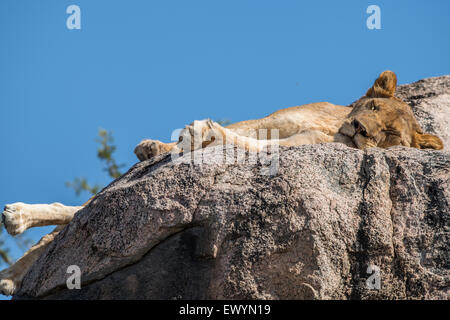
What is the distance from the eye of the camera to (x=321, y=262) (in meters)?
4.09

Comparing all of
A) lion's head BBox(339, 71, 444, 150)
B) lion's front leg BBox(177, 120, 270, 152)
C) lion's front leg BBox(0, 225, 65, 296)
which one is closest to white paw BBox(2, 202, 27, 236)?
lion's front leg BBox(0, 225, 65, 296)

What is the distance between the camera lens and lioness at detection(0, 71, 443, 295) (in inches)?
209

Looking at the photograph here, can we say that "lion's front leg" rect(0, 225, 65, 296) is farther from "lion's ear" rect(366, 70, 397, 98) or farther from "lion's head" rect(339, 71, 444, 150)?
"lion's ear" rect(366, 70, 397, 98)

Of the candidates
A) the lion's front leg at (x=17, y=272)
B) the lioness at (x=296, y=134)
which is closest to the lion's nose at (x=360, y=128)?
the lioness at (x=296, y=134)

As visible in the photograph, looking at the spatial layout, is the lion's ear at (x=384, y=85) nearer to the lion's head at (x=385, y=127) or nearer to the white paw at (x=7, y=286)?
the lion's head at (x=385, y=127)

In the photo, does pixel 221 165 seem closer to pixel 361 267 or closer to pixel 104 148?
pixel 361 267

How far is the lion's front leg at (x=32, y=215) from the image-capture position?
17.1 ft

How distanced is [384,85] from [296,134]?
1089 millimetres

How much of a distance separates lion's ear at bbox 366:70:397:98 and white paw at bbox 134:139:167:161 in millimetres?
2374

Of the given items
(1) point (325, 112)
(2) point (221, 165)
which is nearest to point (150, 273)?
(2) point (221, 165)

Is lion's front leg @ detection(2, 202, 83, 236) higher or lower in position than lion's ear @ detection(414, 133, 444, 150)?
lower

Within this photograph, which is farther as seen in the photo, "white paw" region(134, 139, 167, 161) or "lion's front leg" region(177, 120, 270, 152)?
"white paw" region(134, 139, 167, 161)

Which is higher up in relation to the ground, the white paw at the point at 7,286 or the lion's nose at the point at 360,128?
the lion's nose at the point at 360,128
